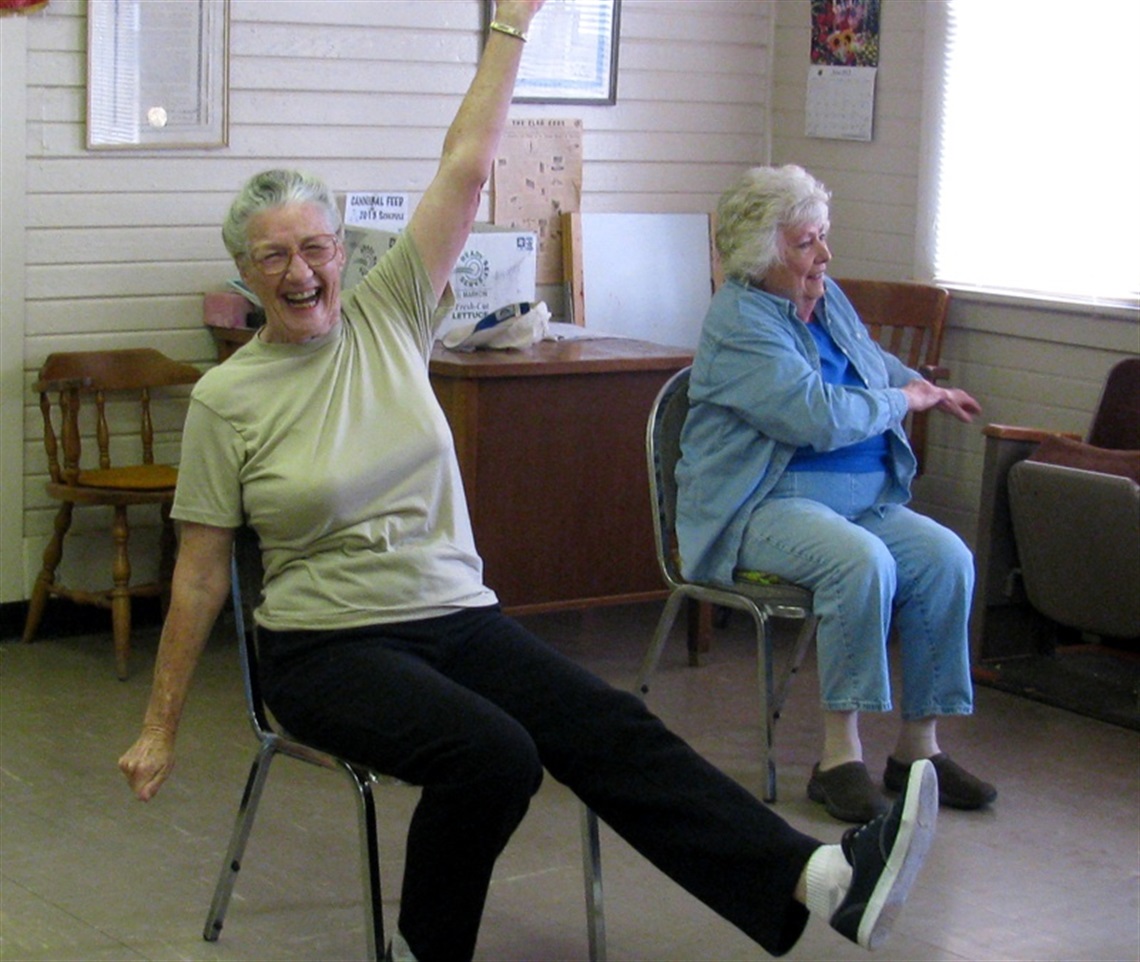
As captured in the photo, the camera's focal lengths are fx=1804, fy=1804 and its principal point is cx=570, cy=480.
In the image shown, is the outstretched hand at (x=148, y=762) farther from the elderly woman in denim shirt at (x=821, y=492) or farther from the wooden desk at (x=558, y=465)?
the wooden desk at (x=558, y=465)

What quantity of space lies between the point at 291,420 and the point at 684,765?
2.55 ft

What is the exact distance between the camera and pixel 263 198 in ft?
8.97

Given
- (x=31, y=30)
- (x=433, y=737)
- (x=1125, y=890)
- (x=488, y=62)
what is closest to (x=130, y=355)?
(x=31, y=30)

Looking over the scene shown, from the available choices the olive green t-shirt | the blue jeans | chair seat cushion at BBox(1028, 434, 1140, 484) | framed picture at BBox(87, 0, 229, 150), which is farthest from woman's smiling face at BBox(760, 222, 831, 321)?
framed picture at BBox(87, 0, 229, 150)

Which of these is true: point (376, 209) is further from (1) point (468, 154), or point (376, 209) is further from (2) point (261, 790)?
(2) point (261, 790)

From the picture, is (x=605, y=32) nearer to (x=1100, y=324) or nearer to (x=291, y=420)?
(x=1100, y=324)

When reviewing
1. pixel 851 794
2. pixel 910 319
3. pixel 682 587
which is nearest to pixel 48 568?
pixel 682 587

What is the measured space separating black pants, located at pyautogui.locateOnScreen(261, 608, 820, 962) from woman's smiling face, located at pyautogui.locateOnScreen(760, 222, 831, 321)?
1.32 metres

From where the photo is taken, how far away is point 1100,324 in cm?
480

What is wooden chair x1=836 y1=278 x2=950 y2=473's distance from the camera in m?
5.16

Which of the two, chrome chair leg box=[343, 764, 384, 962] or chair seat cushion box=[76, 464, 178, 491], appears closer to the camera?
chrome chair leg box=[343, 764, 384, 962]

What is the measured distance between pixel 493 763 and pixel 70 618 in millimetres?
2739

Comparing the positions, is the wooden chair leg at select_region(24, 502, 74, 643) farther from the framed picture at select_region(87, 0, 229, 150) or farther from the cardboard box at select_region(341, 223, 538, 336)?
the cardboard box at select_region(341, 223, 538, 336)

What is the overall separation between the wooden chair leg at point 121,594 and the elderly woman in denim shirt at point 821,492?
5.15ft
